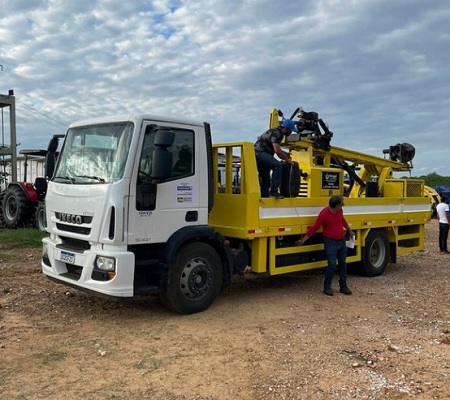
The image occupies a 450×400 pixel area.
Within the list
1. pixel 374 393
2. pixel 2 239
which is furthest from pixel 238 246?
pixel 2 239

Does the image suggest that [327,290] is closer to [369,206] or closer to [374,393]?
[369,206]

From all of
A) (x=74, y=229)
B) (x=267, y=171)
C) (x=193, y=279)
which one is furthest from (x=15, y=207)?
(x=193, y=279)

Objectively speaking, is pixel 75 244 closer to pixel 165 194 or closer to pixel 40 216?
pixel 165 194

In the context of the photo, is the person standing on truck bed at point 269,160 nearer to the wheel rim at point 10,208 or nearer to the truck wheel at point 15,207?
the truck wheel at point 15,207

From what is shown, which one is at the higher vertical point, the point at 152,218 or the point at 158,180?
the point at 158,180

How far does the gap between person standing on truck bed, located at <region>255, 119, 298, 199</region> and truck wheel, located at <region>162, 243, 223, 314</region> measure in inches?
58.9

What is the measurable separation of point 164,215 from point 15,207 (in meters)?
11.1

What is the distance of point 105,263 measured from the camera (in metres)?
5.80

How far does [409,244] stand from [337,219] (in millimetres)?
3618

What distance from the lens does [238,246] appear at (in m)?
7.39

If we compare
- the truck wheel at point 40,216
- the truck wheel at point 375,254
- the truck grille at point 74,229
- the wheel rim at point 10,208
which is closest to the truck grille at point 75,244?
the truck grille at point 74,229

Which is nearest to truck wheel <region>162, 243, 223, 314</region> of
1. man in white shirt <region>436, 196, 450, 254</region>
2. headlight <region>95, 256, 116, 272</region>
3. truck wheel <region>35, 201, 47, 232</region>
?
headlight <region>95, 256, 116, 272</region>

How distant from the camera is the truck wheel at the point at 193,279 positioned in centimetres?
625

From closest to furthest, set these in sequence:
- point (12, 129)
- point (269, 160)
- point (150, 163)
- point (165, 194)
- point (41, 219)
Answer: point (150, 163)
point (165, 194)
point (269, 160)
point (41, 219)
point (12, 129)
